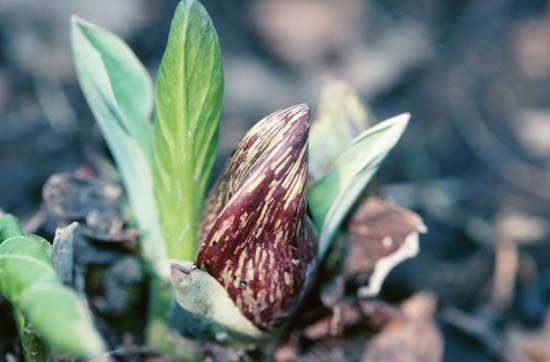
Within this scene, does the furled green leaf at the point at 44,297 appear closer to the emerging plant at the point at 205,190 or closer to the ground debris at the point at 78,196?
the emerging plant at the point at 205,190

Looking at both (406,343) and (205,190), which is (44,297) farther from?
(406,343)

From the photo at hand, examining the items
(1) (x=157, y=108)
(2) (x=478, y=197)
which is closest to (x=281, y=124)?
(1) (x=157, y=108)

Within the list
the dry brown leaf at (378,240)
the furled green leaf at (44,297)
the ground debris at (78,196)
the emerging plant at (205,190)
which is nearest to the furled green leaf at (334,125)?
the emerging plant at (205,190)

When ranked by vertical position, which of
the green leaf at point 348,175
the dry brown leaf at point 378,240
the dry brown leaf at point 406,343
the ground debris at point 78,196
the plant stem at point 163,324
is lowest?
the dry brown leaf at point 406,343

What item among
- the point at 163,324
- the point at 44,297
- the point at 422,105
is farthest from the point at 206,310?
the point at 422,105

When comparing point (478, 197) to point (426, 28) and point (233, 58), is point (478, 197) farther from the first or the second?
point (233, 58)

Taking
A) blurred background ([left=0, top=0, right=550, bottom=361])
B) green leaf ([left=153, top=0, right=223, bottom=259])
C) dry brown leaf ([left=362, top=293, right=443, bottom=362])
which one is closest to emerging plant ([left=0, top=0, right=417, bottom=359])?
green leaf ([left=153, top=0, right=223, bottom=259])
